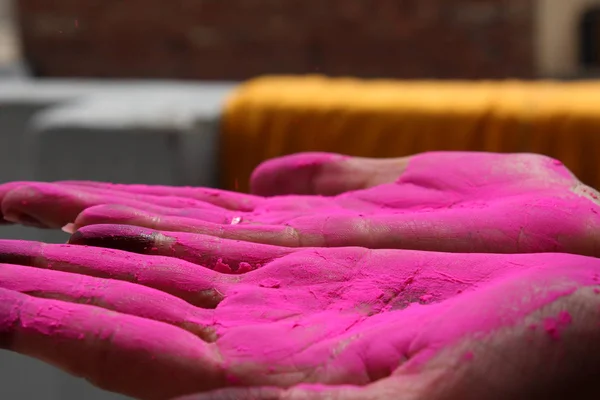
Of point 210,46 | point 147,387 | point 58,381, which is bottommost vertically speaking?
point 58,381

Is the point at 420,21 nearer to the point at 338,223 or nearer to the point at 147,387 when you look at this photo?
the point at 338,223

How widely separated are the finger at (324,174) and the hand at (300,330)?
0.77 feet

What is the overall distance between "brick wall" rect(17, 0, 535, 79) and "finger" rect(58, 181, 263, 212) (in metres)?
1.17

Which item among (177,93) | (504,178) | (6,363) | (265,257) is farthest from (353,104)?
(6,363)

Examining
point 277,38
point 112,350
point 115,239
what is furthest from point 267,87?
point 112,350

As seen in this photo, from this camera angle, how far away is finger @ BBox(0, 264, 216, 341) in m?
0.52

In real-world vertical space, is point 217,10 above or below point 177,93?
above

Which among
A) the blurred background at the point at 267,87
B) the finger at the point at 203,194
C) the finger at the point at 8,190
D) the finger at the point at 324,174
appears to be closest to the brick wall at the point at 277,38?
the blurred background at the point at 267,87

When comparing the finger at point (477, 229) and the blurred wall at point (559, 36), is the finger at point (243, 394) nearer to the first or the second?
the finger at point (477, 229)

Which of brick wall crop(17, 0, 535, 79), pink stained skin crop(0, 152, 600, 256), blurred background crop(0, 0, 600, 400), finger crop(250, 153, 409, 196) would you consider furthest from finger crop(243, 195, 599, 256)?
brick wall crop(17, 0, 535, 79)

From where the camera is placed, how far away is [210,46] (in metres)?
1.95

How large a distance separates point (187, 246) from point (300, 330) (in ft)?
0.46

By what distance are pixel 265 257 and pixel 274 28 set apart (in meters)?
1.38

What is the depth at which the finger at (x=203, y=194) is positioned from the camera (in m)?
0.73
